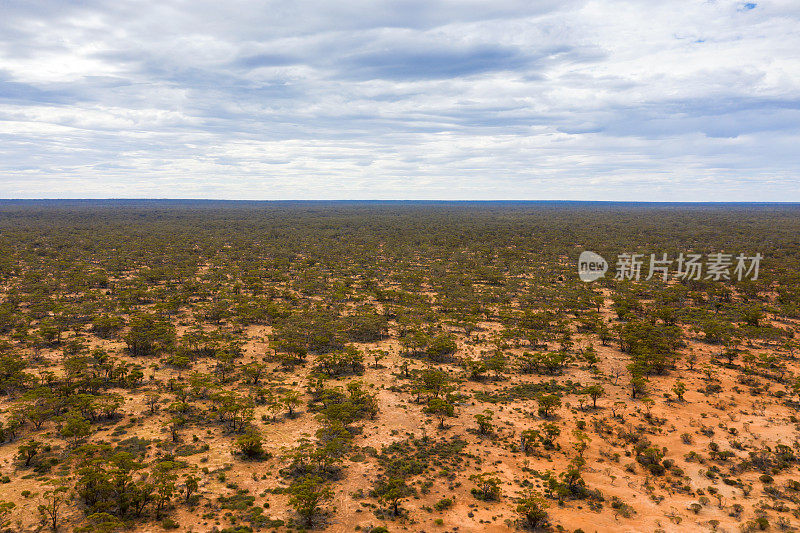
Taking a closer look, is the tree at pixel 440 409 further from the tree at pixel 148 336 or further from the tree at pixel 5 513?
the tree at pixel 148 336

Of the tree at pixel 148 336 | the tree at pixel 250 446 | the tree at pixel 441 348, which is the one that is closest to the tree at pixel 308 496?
the tree at pixel 250 446

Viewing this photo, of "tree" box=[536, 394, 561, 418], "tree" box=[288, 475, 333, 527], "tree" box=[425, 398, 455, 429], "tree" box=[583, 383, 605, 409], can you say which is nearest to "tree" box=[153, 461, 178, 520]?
"tree" box=[288, 475, 333, 527]

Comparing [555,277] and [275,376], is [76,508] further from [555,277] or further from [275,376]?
[555,277]

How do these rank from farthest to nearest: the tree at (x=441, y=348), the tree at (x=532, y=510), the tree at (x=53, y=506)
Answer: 1. the tree at (x=441, y=348)
2. the tree at (x=532, y=510)
3. the tree at (x=53, y=506)

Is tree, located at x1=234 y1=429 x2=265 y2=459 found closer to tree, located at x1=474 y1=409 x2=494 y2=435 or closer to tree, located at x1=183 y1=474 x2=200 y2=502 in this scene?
tree, located at x1=183 y1=474 x2=200 y2=502

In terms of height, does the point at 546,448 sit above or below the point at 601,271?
below

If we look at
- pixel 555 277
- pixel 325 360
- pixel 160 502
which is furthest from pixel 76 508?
pixel 555 277

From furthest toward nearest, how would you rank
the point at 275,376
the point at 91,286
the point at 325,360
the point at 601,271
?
1. the point at 601,271
2. the point at 91,286
3. the point at 325,360
4. the point at 275,376
